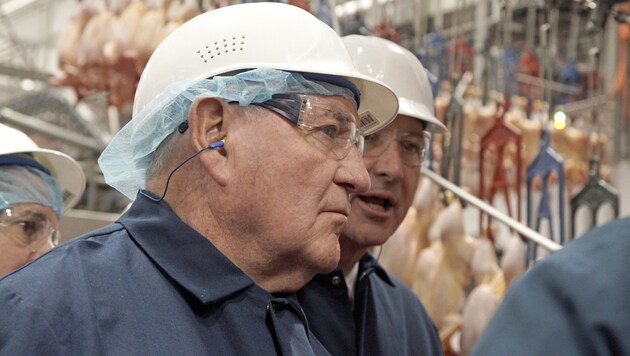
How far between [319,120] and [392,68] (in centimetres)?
93

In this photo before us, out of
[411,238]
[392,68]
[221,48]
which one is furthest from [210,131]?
[411,238]

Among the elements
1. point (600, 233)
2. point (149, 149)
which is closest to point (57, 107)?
point (149, 149)

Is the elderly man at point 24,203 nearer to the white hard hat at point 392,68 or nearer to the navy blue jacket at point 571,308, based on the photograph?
the white hard hat at point 392,68

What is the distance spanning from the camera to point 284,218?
1.67 metres

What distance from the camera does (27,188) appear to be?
2.27 m

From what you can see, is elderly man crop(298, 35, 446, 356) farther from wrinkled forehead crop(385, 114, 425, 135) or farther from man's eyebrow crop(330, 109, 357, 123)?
man's eyebrow crop(330, 109, 357, 123)

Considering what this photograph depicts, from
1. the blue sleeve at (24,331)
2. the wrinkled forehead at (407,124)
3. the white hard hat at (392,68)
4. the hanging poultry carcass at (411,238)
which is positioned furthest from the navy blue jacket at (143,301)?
the hanging poultry carcass at (411,238)

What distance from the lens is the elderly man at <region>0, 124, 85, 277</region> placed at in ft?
7.06

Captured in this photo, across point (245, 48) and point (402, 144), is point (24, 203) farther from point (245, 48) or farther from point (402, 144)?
point (402, 144)

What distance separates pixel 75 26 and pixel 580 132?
3.07 metres

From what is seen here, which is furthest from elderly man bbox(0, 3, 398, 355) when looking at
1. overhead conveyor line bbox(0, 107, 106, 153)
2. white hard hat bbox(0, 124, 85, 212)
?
overhead conveyor line bbox(0, 107, 106, 153)

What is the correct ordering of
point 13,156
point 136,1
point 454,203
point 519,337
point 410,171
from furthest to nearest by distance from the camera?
point 136,1 → point 454,203 → point 410,171 → point 13,156 → point 519,337

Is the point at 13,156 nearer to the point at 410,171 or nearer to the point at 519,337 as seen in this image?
the point at 410,171

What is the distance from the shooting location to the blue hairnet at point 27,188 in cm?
220
